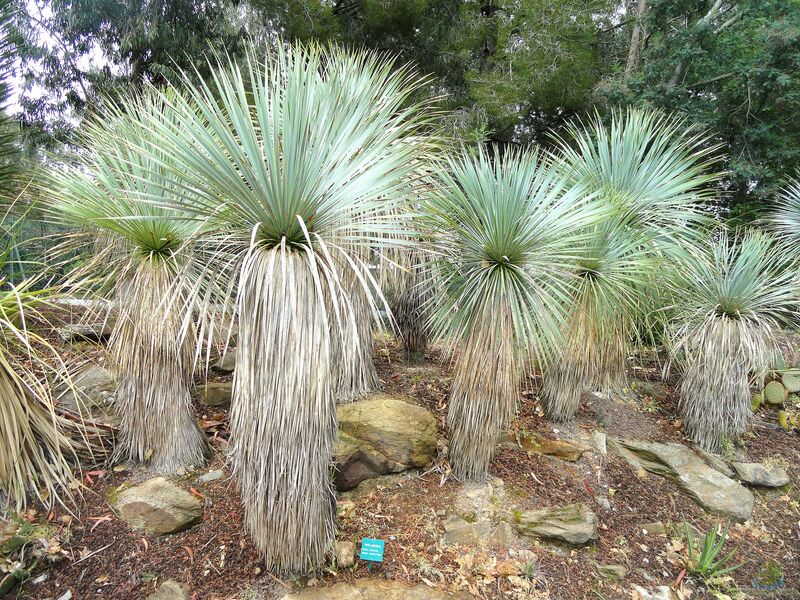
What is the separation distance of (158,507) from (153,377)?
80 cm

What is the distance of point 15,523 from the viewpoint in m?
2.58

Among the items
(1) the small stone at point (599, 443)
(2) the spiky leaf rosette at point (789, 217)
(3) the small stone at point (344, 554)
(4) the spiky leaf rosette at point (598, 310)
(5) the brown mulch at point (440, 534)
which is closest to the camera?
(5) the brown mulch at point (440, 534)

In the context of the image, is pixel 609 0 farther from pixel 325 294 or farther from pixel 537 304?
pixel 325 294

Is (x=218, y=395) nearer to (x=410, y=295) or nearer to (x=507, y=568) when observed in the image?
(x=410, y=295)

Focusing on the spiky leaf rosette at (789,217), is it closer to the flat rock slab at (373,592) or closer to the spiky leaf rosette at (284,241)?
the flat rock slab at (373,592)

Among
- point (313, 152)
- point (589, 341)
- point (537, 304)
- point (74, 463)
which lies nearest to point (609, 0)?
point (589, 341)

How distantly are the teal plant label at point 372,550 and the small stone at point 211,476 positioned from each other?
1177 mm

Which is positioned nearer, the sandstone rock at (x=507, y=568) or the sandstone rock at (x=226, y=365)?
the sandstone rock at (x=507, y=568)

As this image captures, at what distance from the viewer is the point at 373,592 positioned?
261 cm

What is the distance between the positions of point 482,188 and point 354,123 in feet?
3.43

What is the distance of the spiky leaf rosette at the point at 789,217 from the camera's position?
6.80 metres

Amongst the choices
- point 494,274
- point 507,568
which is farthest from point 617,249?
point 507,568

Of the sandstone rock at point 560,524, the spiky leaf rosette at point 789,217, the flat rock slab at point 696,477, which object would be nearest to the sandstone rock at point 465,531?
the sandstone rock at point 560,524

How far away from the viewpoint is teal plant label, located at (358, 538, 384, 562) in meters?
2.63
